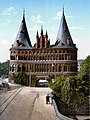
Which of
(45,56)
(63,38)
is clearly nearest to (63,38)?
(63,38)

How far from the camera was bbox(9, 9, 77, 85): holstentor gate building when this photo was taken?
27.5 m

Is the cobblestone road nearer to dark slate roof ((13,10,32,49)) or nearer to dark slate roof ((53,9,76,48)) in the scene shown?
dark slate roof ((13,10,32,49))

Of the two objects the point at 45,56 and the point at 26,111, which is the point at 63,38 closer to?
the point at 45,56

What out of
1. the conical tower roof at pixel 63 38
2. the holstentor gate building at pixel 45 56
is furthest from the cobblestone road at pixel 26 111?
the conical tower roof at pixel 63 38

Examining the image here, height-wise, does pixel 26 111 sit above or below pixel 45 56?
below

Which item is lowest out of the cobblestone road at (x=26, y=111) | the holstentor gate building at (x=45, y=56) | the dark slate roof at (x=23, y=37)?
the cobblestone road at (x=26, y=111)

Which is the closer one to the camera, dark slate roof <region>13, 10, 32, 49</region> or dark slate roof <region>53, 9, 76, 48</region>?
dark slate roof <region>13, 10, 32, 49</region>

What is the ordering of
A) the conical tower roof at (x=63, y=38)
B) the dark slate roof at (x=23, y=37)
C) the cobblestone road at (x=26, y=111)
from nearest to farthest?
1. the cobblestone road at (x=26, y=111)
2. the dark slate roof at (x=23, y=37)
3. the conical tower roof at (x=63, y=38)

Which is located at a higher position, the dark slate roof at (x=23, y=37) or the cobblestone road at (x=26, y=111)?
the dark slate roof at (x=23, y=37)

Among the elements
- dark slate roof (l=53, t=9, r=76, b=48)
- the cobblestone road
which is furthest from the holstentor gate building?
the cobblestone road

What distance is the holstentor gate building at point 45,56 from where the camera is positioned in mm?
27484

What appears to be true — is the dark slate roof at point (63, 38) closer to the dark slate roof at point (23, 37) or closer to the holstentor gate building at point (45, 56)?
the holstentor gate building at point (45, 56)

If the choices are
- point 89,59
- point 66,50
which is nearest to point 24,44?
point 66,50

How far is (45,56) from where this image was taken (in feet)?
92.2
